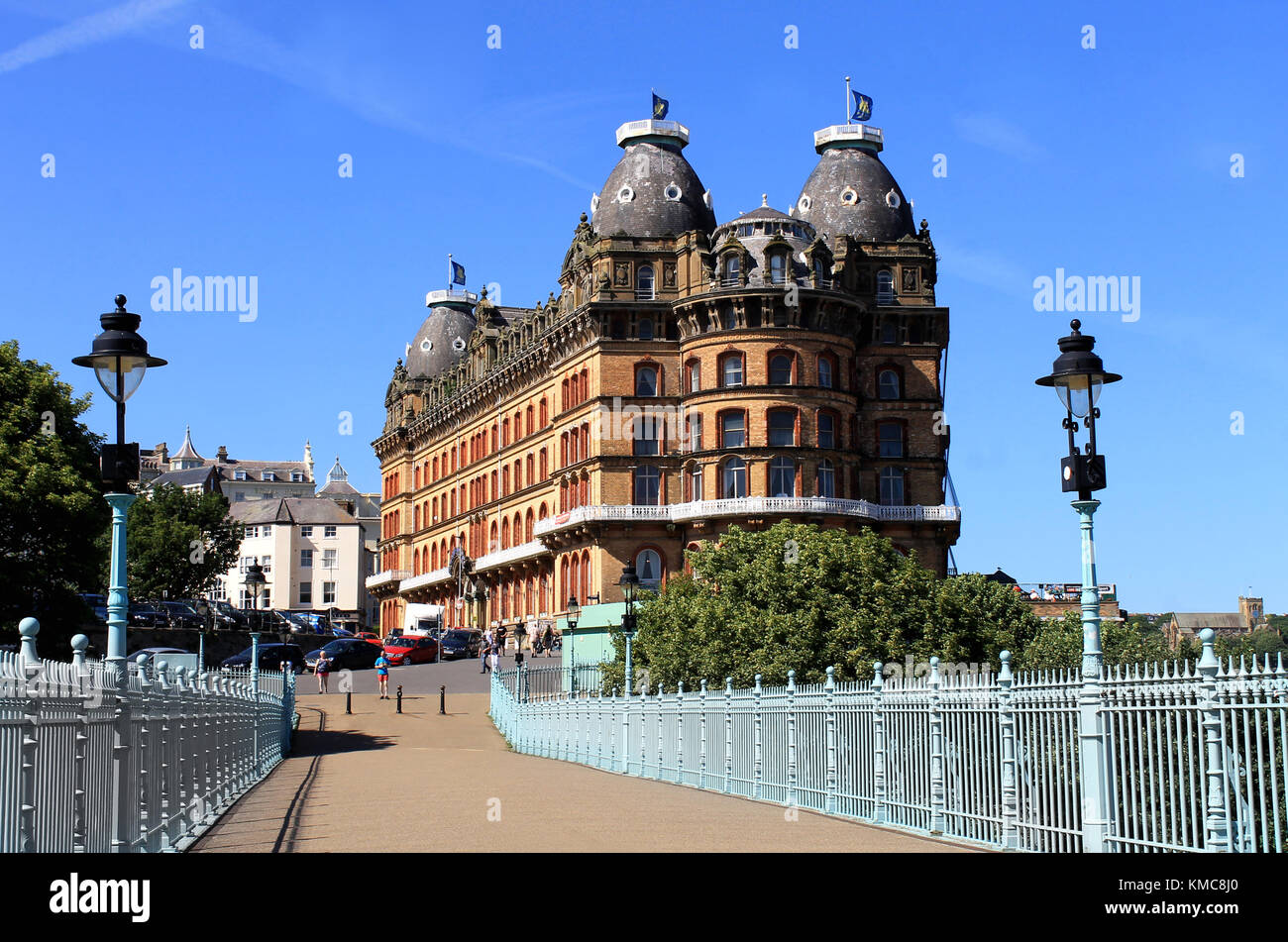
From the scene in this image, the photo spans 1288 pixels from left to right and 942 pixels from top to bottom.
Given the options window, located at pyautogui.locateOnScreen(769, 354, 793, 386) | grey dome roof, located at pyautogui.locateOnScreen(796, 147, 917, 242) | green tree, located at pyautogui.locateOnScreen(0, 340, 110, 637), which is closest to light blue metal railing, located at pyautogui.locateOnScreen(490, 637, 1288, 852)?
green tree, located at pyautogui.locateOnScreen(0, 340, 110, 637)

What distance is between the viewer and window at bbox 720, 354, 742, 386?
69375mm

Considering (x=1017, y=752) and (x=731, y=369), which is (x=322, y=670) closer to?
(x=731, y=369)

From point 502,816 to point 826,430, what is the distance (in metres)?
53.4

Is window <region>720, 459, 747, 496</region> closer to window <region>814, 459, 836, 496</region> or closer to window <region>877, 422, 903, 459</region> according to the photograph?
window <region>814, 459, 836, 496</region>

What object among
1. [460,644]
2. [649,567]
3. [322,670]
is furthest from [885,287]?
[322,670]

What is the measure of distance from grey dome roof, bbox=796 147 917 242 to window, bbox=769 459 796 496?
12.6 m

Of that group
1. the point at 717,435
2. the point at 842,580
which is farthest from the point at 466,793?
the point at 717,435

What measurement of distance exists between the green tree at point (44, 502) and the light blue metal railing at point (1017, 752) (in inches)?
858

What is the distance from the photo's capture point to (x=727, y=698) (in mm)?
22625

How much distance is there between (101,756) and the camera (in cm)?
1109

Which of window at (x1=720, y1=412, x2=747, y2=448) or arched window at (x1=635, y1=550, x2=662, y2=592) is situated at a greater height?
window at (x1=720, y1=412, x2=747, y2=448)

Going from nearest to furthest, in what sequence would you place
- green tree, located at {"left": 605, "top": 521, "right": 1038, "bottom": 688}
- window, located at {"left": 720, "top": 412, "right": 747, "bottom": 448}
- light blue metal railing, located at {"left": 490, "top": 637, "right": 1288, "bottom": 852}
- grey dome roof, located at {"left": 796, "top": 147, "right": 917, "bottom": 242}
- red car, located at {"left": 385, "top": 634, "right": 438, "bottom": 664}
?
light blue metal railing, located at {"left": 490, "top": 637, "right": 1288, "bottom": 852}
green tree, located at {"left": 605, "top": 521, "right": 1038, "bottom": 688}
window, located at {"left": 720, "top": 412, "right": 747, "bottom": 448}
red car, located at {"left": 385, "top": 634, "right": 438, "bottom": 664}
grey dome roof, located at {"left": 796, "top": 147, "right": 917, "bottom": 242}

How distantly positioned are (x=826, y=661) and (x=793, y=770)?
1685cm

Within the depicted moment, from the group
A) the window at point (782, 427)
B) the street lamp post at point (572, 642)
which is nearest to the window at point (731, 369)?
the window at point (782, 427)
